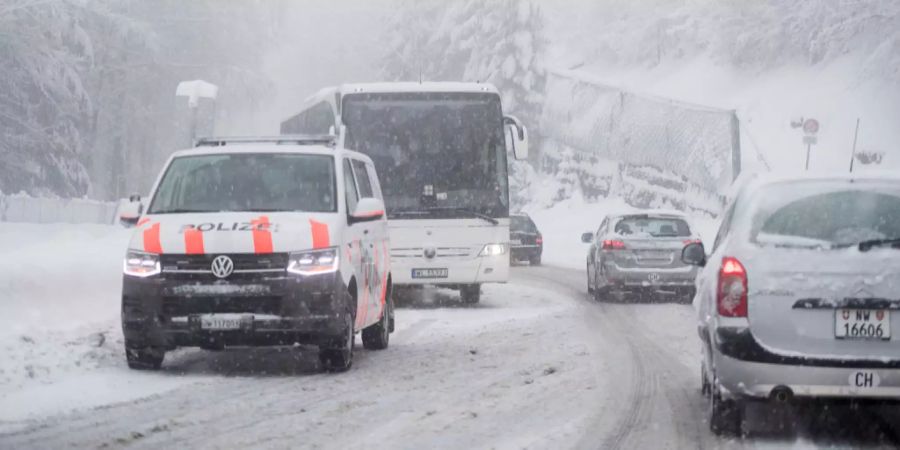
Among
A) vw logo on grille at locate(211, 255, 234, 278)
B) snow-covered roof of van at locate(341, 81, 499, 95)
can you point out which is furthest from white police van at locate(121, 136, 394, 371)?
snow-covered roof of van at locate(341, 81, 499, 95)

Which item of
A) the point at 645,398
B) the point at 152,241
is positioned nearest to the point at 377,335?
the point at 152,241

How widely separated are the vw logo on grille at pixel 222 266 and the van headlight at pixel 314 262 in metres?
0.47

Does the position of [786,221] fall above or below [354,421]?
above

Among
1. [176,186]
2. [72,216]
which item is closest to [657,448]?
[176,186]

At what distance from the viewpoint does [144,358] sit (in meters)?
11.3

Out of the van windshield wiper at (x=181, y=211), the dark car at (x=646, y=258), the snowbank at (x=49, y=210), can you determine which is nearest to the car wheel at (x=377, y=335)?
the van windshield wiper at (x=181, y=211)

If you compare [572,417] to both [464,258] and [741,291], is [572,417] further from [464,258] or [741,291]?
[464,258]

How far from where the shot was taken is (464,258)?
1930cm

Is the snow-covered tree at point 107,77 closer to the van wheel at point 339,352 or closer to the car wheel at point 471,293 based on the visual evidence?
the car wheel at point 471,293

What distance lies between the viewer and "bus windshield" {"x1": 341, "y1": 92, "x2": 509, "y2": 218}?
19.4 meters

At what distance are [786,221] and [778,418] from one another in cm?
166

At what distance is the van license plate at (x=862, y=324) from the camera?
7.60 metres

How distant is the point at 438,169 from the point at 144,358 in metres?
8.75

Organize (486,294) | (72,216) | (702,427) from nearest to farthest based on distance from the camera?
1. (702,427)
2. (486,294)
3. (72,216)
